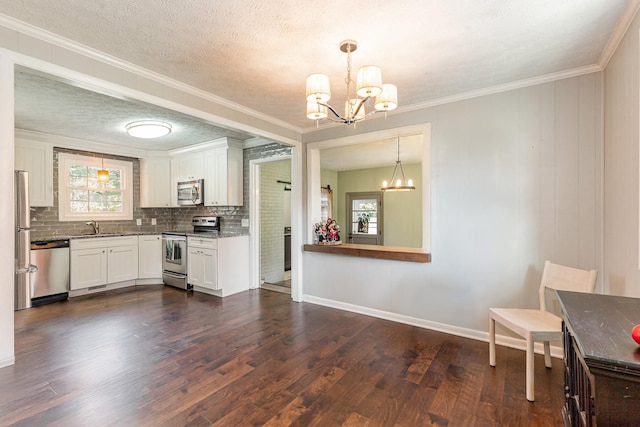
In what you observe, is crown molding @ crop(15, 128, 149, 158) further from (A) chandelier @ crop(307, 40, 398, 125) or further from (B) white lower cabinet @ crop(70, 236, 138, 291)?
(A) chandelier @ crop(307, 40, 398, 125)

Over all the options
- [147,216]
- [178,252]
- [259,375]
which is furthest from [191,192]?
[259,375]

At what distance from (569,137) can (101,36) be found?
377cm

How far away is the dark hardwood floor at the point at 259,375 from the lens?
186 centimetres

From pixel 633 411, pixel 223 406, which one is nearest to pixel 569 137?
pixel 633 411

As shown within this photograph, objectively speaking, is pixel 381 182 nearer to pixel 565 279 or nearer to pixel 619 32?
pixel 565 279

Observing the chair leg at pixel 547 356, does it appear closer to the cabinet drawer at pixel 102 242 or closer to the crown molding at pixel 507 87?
the crown molding at pixel 507 87

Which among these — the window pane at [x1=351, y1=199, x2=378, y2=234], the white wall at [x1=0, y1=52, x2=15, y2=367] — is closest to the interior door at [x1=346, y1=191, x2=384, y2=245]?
the window pane at [x1=351, y1=199, x2=378, y2=234]

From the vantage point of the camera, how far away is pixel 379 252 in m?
3.58

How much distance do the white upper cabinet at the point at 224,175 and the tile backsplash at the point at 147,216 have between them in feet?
0.51

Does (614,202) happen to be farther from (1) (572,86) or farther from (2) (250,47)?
(2) (250,47)

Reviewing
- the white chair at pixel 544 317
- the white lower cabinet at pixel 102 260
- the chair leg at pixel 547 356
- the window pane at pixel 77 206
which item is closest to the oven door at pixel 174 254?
the white lower cabinet at pixel 102 260

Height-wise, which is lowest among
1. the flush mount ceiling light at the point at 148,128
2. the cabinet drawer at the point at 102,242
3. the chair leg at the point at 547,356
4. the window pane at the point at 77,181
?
the chair leg at the point at 547,356

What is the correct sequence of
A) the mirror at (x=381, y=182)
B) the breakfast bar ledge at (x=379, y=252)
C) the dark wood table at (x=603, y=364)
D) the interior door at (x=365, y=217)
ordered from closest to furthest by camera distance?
the dark wood table at (x=603, y=364) → the breakfast bar ledge at (x=379, y=252) → the mirror at (x=381, y=182) → the interior door at (x=365, y=217)

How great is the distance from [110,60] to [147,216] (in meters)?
4.18
